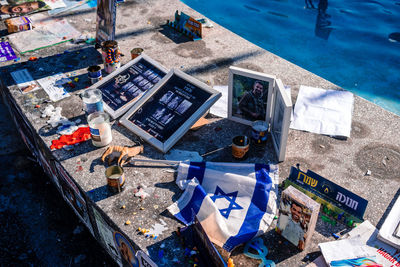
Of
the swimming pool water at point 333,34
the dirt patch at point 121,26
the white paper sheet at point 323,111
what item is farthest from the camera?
the swimming pool water at point 333,34

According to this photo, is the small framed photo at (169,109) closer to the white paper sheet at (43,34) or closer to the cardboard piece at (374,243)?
the cardboard piece at (374,243)

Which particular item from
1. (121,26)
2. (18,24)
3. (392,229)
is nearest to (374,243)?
(392,229)

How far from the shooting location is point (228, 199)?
2916mm

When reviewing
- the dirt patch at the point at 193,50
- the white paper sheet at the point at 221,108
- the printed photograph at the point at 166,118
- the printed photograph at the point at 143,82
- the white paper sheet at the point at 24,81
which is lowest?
the white paper sheet at the point at 221,108

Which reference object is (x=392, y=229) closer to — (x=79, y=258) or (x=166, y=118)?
(x=166, y=118)

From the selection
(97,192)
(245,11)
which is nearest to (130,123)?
(97,192)

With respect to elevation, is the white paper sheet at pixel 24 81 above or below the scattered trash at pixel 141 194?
above

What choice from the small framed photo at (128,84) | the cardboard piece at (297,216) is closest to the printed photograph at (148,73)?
the small framed photo at (128,84)

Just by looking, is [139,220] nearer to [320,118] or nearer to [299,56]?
[320,118]

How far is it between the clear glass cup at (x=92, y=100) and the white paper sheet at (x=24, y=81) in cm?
75

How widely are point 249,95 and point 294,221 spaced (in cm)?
134

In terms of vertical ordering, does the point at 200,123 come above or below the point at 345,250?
above

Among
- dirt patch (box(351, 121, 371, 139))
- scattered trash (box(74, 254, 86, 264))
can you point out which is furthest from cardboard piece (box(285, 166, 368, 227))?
scattered trash (box(74, 254, 86, 264))

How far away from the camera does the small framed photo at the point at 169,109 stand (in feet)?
11.2
